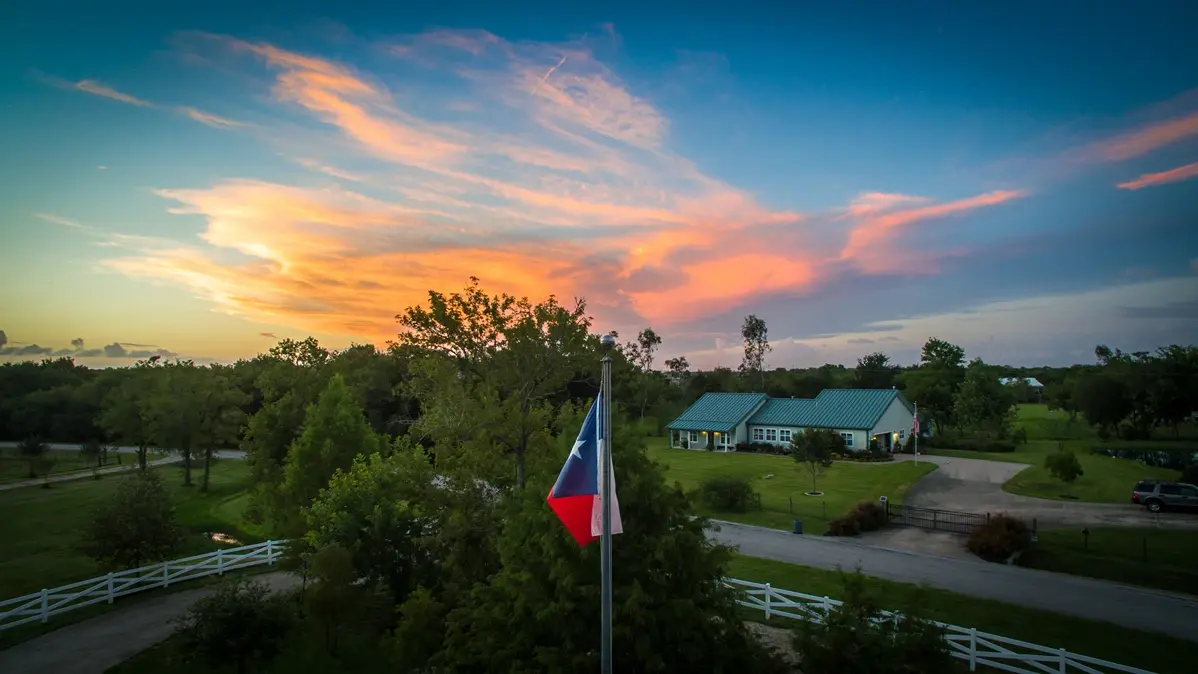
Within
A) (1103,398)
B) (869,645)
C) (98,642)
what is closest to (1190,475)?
(1103,398)

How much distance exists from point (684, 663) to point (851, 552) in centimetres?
1726

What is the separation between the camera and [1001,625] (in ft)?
62.0

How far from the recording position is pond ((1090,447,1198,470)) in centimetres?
4847

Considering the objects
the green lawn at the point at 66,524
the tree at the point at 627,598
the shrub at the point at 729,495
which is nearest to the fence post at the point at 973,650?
the tree at the point at 627,598

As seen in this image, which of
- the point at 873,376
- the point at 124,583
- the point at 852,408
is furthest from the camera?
the point at 873,376

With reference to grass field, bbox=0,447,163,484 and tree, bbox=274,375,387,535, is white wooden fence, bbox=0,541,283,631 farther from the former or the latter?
grass field, bbox=0,447,163,484

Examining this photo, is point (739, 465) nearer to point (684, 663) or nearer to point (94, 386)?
point (684, 663)

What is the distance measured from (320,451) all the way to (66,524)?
2027cm

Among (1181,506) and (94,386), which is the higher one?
(94,386)

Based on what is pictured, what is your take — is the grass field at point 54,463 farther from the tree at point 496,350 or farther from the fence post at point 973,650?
the fence post at point 973,650

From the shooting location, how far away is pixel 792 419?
6169 cm

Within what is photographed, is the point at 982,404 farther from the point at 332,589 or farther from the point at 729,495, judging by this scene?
the point at 332,589

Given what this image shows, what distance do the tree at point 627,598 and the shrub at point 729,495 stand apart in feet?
74.1

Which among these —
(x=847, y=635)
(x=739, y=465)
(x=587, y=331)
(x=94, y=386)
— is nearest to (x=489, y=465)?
(x=587, y=331)
